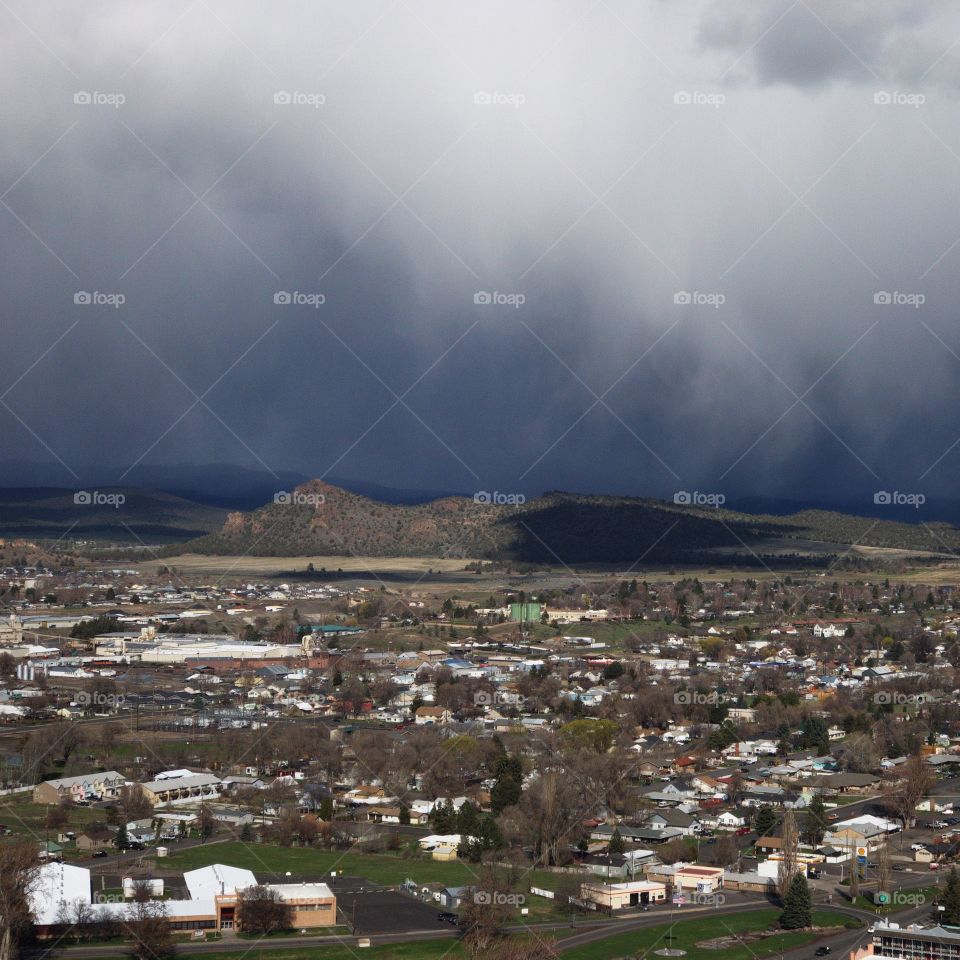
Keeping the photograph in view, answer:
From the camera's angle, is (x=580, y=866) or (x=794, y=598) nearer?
(x=580, y=866)

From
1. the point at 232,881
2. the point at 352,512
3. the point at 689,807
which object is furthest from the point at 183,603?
the point at 232,881

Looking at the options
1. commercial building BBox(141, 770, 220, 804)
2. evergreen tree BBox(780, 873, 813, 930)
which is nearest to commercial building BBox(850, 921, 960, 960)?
evergreen tree BBox(780, 873, 813, 930)

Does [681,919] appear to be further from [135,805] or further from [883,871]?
[135,805]

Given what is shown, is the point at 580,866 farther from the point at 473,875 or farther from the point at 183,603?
the point at 183,603

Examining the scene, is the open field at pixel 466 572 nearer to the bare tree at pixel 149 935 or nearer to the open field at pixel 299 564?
the open field at pixel 299 564

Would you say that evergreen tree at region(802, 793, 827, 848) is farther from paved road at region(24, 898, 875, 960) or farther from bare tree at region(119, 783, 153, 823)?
bare tree at region(119, 783, 153, 823)

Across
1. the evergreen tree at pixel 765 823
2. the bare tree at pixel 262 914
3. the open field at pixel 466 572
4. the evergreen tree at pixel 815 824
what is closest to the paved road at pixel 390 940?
the bare tree at pixel 262 914

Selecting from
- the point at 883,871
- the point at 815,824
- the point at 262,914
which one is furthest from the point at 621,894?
the point at 815,824
